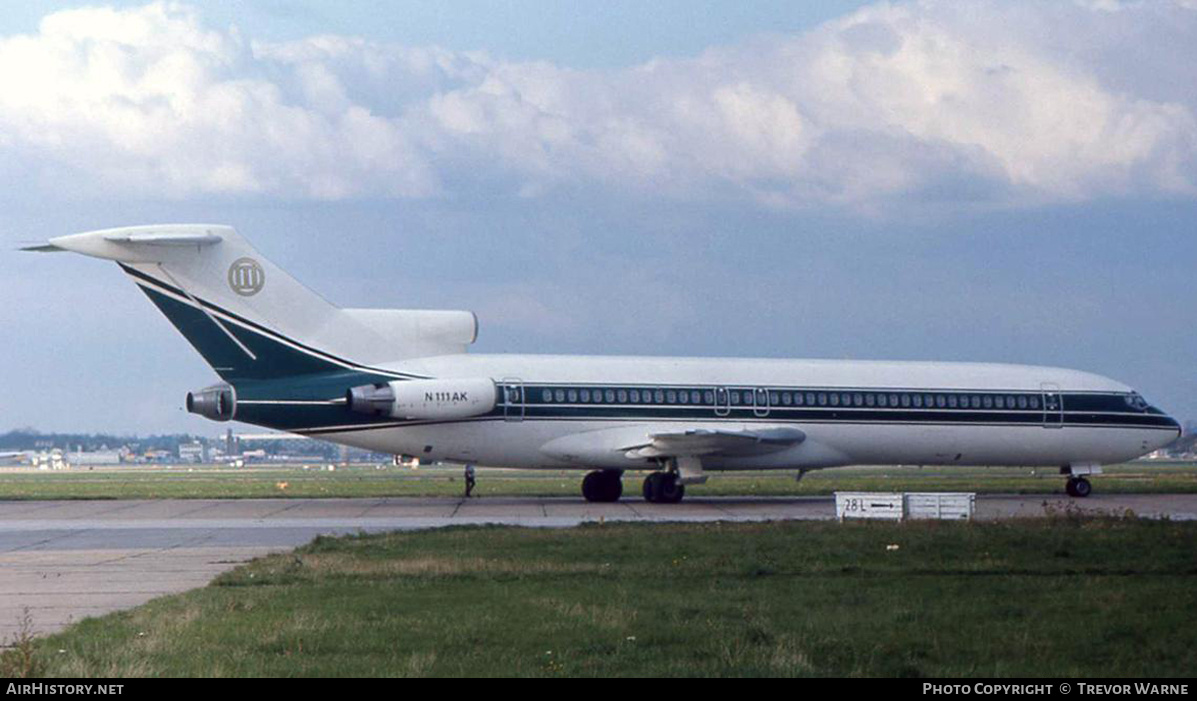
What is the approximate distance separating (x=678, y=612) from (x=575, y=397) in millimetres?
20703

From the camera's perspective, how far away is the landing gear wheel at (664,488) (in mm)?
34062

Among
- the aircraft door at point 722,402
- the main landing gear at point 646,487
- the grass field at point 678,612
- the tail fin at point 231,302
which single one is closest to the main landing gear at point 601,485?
the main landing gear at point 646,487

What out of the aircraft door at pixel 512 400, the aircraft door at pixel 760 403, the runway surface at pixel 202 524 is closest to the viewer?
the runway surface at pixel 202 524

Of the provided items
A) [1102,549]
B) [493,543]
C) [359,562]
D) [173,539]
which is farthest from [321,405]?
[1102,549]

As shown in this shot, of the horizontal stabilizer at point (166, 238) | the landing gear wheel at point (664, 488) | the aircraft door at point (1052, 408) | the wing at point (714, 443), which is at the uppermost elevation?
the horizontal stabilizer at point (166, 238)

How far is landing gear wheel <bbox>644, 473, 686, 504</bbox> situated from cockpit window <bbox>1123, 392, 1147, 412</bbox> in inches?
521

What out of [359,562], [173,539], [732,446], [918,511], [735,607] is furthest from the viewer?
[732,446]

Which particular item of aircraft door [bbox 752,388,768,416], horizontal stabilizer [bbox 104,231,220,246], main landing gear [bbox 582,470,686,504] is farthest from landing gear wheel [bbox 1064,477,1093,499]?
horizontal stabilizer [bbox 104,231,220,246]

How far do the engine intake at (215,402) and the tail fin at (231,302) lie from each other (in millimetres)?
325

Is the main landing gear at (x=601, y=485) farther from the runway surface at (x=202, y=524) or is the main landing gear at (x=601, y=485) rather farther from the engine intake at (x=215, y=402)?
the engine intake at (x=215, y=402)

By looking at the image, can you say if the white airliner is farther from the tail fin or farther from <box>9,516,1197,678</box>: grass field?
<box>9,516,1197,678</box>: grass field
